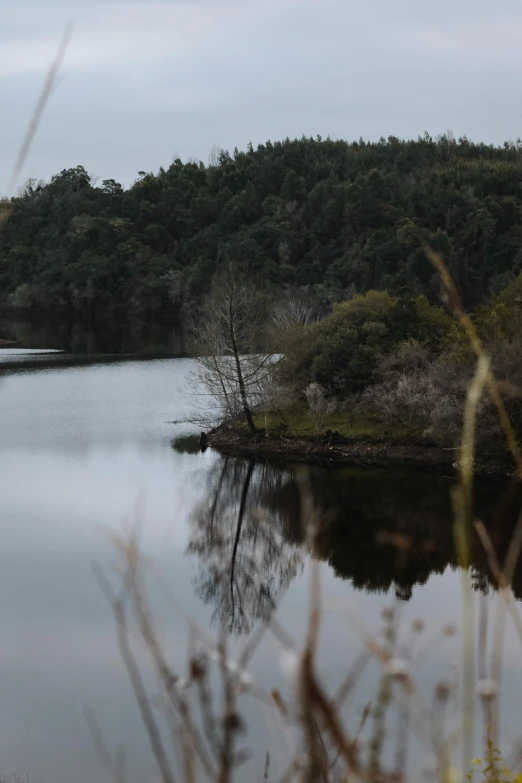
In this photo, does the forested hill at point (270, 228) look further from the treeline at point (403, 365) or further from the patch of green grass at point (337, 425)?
the patch of green grass at point (337, 425)

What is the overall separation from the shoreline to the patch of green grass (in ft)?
0.83

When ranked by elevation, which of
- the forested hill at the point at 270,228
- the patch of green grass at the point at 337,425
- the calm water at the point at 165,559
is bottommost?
the calm water at the point at 165,559

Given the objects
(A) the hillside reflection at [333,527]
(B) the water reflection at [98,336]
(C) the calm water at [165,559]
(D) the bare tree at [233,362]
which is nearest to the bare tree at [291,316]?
(D) the bare tree at [233,362]

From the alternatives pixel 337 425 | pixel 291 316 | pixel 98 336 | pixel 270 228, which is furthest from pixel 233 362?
pixel 270 228

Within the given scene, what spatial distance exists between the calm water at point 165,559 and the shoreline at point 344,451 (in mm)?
979

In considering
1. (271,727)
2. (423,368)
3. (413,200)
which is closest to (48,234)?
(413,200)

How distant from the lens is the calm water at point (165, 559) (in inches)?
424

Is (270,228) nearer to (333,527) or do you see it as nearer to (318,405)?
(318,405)

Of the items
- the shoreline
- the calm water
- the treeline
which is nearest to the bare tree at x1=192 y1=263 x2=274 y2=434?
the shoreline

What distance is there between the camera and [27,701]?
11266 millimetres

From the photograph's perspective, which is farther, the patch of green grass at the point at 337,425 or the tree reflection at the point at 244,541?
the patch of green grass at the point at 337,425

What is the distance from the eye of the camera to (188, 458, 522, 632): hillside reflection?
49.6 ft

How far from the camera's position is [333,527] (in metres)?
19.1

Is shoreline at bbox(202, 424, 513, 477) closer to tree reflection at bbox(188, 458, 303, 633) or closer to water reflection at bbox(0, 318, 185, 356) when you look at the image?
tree reflection at bbox(188, 458, 303, 633)
